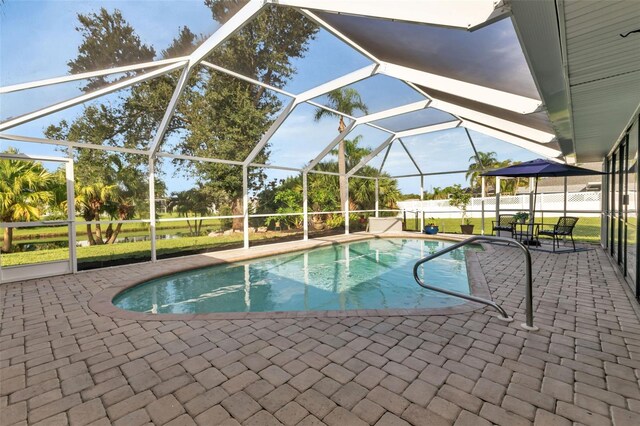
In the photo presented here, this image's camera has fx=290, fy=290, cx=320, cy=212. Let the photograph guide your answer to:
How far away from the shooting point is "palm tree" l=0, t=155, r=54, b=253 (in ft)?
24.3

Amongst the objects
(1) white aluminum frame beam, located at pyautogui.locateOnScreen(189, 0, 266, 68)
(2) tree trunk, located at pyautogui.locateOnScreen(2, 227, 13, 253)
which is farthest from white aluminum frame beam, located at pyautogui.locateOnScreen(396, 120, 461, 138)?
(2) tree trunk, located at pyautogui.locateOnScreen(2, 227, 13, 253)

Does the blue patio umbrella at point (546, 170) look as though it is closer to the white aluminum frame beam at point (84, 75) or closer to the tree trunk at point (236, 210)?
the white aluminum frame beam at point (84, 75)

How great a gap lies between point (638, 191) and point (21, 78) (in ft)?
30.4

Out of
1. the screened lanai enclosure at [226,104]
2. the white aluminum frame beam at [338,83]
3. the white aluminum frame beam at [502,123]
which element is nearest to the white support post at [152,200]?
the screened lanai enclosure at [226,104]

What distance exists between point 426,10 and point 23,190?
10082mm

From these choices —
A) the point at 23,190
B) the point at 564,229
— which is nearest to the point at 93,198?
the point at 23,190

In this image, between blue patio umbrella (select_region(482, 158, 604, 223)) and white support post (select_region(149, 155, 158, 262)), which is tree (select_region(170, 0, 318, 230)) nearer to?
white support post (select_region(149, 155, 158, 262))

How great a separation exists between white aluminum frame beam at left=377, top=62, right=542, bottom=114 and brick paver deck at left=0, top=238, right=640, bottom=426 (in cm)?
306

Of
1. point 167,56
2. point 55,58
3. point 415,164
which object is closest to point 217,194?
point 167,56

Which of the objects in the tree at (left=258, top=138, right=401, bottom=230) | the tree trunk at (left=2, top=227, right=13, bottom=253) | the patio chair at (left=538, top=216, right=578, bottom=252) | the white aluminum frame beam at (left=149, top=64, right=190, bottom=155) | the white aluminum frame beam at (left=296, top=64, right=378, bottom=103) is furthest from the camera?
the tree at (left=258, top=138, right=401, bottom=230)

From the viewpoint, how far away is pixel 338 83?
7164mm

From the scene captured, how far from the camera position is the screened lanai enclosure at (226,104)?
4133mm

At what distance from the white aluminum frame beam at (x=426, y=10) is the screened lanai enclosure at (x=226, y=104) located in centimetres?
2

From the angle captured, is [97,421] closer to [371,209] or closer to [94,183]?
[94,183]
